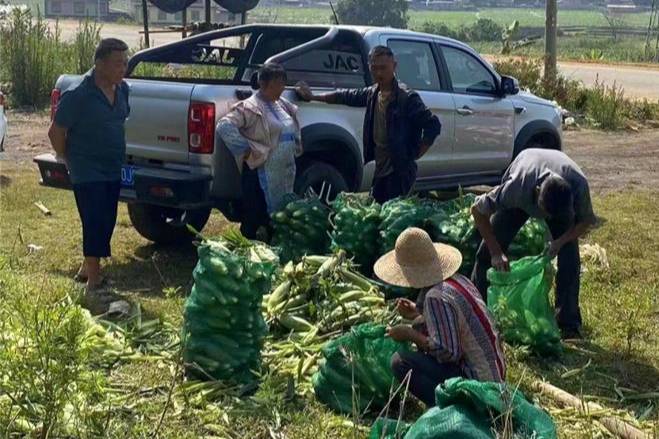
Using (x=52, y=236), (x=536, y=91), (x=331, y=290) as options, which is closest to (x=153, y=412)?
(x=331, y=290)

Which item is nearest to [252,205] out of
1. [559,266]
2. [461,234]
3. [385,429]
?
[461,234]

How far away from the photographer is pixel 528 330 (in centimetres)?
622

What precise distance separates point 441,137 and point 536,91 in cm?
1131

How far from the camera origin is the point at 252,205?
312 inches

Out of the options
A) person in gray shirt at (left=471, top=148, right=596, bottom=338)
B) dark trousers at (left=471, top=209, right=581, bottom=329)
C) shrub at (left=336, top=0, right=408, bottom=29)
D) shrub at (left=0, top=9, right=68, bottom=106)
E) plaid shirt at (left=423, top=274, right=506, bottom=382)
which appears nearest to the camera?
plaid shirt at (left=423, top=274, right=506, bottom=382)

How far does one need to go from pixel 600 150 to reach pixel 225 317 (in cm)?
1222

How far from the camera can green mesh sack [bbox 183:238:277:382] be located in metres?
5.50

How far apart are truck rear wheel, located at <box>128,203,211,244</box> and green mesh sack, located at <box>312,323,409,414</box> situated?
148 inches

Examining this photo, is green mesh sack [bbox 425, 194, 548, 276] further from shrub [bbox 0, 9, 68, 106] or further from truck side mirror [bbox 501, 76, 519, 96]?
shrub [bbox 0, 9, 68, 106]

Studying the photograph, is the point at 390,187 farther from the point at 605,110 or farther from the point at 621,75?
the point at 621,75

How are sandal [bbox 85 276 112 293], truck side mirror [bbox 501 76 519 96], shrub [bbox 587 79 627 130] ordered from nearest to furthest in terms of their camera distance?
sandal [bbox 85 276 112 293] < truck side mirror [bbox 501 76 519 96] < shrub [bbox 587 79 627 130]

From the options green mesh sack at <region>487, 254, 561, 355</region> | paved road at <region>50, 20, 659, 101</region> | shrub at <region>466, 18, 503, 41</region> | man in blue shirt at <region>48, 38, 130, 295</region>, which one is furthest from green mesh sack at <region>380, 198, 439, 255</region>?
shrub at <region>466, 18, 503, 41</region>

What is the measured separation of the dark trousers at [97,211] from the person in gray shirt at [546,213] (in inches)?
106

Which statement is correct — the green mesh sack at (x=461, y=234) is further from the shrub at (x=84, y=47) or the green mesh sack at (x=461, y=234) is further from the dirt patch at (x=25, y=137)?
the shrub at (x=84, y=47)
